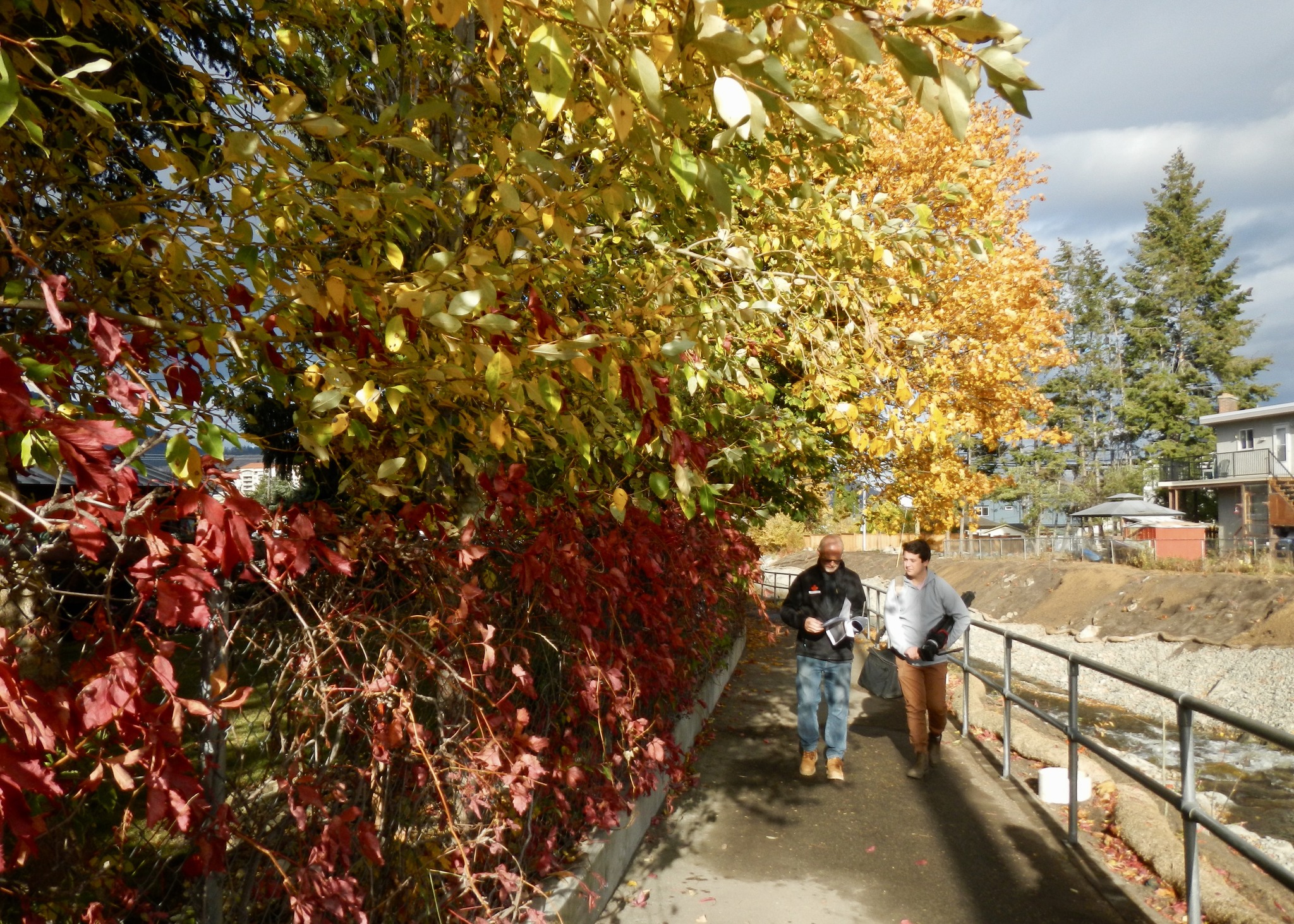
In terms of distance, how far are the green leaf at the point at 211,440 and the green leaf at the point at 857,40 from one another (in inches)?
56.1

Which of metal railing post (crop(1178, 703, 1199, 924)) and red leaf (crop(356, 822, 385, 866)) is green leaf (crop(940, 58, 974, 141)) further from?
metal railing post (crop(1178, 703, 1199, 924))

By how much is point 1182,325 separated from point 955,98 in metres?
68.8

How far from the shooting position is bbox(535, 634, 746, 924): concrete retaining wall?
3750mm

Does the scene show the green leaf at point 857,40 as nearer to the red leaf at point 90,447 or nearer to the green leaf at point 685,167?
the green leaf at point 685,167

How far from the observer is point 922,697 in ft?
22.9

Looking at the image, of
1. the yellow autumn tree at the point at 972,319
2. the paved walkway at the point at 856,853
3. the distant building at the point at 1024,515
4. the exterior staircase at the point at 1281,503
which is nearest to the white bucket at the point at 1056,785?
the paved walkway at the point at 856,853

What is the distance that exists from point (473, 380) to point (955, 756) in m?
6.12

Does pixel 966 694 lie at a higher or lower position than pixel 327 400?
lower

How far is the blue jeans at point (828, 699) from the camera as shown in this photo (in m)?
6.79

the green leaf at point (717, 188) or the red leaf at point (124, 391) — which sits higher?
the green leaf at point (717, 188)

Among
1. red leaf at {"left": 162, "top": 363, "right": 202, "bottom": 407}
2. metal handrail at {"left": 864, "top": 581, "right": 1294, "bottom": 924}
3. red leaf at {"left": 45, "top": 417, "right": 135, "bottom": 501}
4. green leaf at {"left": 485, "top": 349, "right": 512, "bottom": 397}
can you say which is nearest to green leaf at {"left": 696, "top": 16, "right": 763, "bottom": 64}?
green leaf at {"left": 485, "top": 349, "right": 512, "bottom": 397}

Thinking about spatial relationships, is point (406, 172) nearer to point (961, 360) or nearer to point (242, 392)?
point (242, 392)

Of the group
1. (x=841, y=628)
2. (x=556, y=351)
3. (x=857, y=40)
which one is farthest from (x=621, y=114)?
(x=841, y=628)

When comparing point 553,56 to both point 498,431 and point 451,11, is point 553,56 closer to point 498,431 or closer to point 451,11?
point 451,11
